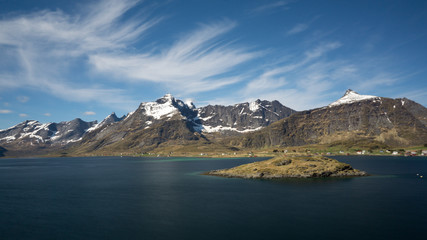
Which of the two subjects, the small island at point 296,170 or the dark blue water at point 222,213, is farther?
the small island at point 296,170

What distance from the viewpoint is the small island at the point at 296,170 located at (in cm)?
13138

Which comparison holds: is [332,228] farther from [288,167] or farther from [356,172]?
[356,172]

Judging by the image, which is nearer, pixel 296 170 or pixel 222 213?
pixel 222 213

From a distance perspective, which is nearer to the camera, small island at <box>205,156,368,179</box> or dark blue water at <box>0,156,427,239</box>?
dark blue water at <box>0,156,427,239</box>

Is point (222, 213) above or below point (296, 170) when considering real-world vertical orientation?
below

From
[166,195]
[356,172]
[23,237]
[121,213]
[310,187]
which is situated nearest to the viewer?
[23,237]

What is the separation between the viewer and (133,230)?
55.0 m

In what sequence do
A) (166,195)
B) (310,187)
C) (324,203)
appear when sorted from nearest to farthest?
1. (324,203)
2. (166,195)
3. (310,187)

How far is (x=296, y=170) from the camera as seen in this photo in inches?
5236

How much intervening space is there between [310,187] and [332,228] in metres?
49.6

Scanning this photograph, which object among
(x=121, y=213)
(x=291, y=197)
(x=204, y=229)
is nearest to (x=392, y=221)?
(x=291, y=197)

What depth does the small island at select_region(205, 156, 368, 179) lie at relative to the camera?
431ft

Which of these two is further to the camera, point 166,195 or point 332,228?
point 166,195

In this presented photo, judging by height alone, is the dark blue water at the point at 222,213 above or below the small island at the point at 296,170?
below
